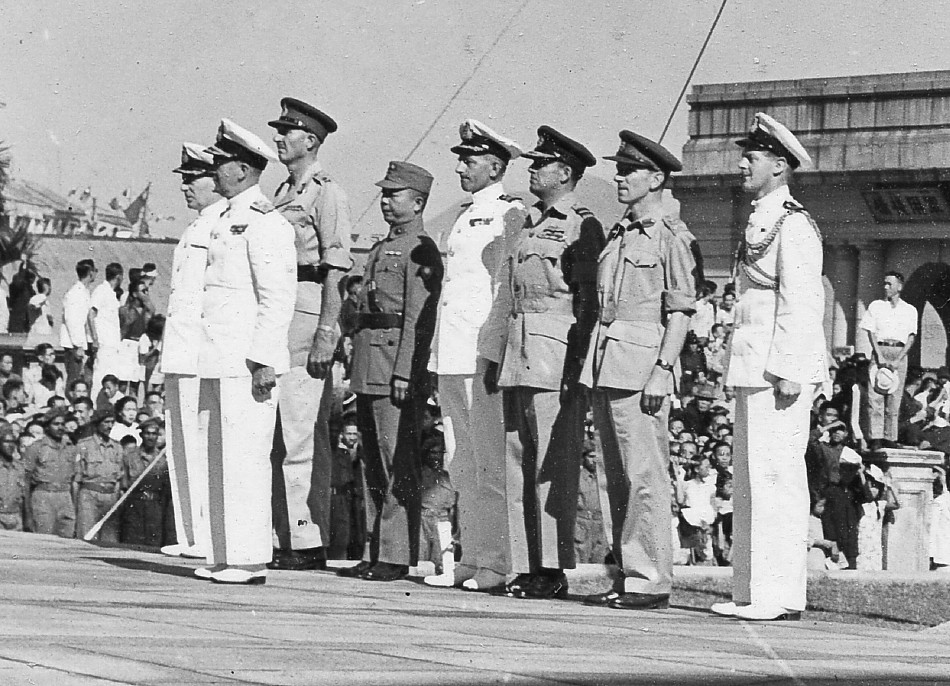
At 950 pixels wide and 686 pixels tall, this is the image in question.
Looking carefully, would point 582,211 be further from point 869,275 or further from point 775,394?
point 869,275

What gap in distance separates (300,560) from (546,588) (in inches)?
61.3

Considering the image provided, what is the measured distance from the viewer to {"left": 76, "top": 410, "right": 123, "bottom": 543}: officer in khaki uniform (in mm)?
14406

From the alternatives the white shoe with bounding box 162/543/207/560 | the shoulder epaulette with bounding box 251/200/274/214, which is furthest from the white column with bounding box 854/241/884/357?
Answer: the shoulder epaulette with bounding box 251/200/274/214

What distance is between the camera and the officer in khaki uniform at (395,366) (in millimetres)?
9977

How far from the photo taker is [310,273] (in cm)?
1041

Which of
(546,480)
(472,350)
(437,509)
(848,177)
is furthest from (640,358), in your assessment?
(848,177)

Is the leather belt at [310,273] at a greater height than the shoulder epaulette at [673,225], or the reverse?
the shoulder epaulette at [673,225]

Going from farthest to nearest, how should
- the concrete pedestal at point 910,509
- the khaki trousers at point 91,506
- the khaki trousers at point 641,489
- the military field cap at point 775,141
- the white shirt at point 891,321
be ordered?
the white shirt at point 891,321
the khaki trousers at point 91,506
the concrete pedestal at point 910,509
the khaki trousers at point 641,489
the military field cap at point 775,141

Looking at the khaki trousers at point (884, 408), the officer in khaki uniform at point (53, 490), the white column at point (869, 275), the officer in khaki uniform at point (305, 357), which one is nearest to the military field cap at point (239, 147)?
the officer in khaki uniform at point (305, 357)

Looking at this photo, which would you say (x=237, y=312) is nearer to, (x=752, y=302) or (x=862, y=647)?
(x=752, y=302)

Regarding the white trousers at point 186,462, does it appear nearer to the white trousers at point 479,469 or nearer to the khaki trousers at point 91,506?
the white trousers at point 479,469

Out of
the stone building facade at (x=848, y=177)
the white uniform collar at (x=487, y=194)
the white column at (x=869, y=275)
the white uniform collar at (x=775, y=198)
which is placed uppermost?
the stone building facade at (x=848, y=177)

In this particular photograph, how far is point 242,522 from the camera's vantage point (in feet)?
29.9

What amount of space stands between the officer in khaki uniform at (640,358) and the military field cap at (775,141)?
0.43 meters
